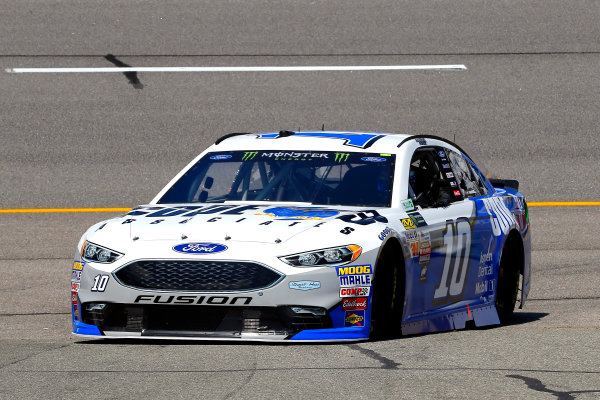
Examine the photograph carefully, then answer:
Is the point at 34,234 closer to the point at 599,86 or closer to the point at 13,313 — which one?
the point at 13,313

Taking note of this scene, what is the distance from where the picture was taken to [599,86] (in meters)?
16.7

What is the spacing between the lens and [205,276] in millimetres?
7160

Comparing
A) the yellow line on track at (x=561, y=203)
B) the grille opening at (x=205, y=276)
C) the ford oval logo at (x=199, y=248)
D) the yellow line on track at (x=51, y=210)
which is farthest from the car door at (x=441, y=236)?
the yellow line on track at (x=51, y=210)

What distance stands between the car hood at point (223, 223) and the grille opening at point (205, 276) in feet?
0.58

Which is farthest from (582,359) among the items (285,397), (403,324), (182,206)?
(182,206)

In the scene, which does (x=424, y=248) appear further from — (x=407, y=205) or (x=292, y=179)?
(x=292, y=179)

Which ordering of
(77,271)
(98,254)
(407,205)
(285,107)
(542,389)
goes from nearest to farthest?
1. (542,389)
2. (98,254)
3. (77,271)
4. (407,205)
5. (285,107)

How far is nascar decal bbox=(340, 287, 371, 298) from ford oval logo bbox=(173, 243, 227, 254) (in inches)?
29.8

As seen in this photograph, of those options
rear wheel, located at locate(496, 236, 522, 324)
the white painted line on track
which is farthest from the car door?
the white painted line on track

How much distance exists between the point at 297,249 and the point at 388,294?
0.77m

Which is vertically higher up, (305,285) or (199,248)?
(199,248)

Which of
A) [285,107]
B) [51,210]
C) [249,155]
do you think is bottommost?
[51,210]

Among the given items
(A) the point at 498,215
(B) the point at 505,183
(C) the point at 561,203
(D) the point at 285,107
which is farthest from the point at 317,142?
(D) the point at 285,107

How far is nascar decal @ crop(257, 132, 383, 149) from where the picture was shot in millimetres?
8773
